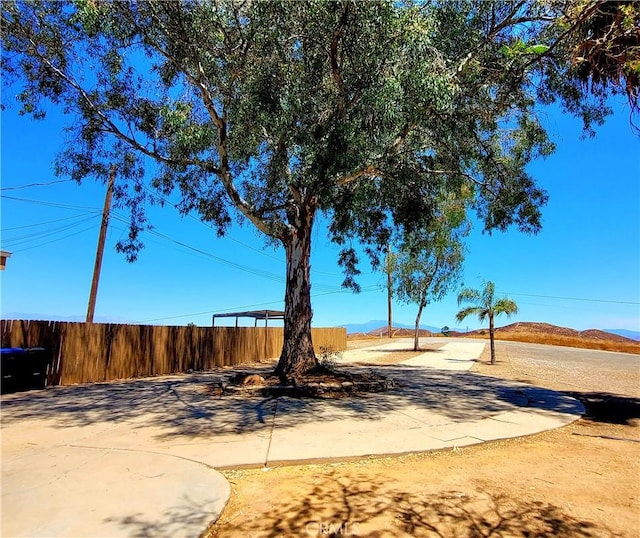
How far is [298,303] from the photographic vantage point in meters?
10.9

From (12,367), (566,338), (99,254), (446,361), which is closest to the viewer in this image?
(12,367)

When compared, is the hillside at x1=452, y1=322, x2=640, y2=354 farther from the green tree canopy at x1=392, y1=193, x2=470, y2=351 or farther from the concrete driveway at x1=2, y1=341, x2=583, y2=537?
the concrete driveway at x1=2, y1=341, x2=583, y2=537

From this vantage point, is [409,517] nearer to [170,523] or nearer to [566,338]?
[170,523]

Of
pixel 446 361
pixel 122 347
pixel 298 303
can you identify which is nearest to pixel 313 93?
pixel 298 303

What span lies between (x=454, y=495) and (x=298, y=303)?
24.1 ft

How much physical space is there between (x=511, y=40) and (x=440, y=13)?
6.37 ft

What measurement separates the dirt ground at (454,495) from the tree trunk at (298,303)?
19.0 feet

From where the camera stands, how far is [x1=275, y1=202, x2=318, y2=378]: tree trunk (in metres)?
10.7

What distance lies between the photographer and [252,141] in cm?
1005

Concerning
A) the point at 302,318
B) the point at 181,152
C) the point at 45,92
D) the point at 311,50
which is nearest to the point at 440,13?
the point at 311,50

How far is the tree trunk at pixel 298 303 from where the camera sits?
10.7m

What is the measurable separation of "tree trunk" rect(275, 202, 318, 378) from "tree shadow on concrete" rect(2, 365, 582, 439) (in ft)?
6.15

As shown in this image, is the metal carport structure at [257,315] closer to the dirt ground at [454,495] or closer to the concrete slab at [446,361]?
the concrete slab at [446,361]

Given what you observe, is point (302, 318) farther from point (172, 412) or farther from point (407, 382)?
point (172, 412)
